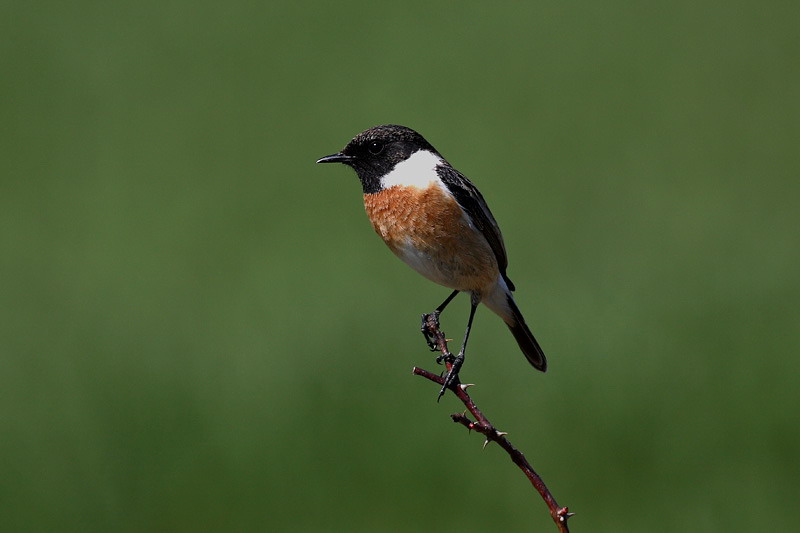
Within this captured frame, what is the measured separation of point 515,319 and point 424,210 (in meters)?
0.86

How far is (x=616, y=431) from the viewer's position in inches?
262

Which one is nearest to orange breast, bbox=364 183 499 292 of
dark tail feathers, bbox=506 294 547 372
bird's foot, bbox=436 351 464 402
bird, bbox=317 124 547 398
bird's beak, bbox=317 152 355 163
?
bird, bbox=317 124 547 398

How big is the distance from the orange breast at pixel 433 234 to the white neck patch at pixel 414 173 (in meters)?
0.03

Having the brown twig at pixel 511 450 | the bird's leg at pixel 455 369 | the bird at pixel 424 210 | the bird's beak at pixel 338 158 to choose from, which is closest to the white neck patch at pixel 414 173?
the bird at pixel 424 210

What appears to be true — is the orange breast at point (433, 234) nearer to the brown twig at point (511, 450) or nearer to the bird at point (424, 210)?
the bird at point (424, 210)

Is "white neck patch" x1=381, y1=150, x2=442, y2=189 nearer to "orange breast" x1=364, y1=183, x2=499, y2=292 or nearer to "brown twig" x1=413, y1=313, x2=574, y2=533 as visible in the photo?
"orange breast" x1=364, y1=183, x2=499, y2=292

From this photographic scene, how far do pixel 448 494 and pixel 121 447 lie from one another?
6.39 feet

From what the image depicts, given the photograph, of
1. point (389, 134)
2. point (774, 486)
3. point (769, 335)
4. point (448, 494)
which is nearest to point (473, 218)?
point (389, 134)

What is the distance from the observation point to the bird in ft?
13.4

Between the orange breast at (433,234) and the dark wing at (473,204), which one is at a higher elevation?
the dark wing at (473,204)

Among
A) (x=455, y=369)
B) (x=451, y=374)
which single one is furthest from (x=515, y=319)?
(x=451, y=374)

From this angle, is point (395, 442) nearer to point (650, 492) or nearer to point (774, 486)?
point (650, 492)

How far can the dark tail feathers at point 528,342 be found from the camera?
478 centimetres

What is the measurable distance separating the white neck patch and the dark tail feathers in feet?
2.38
